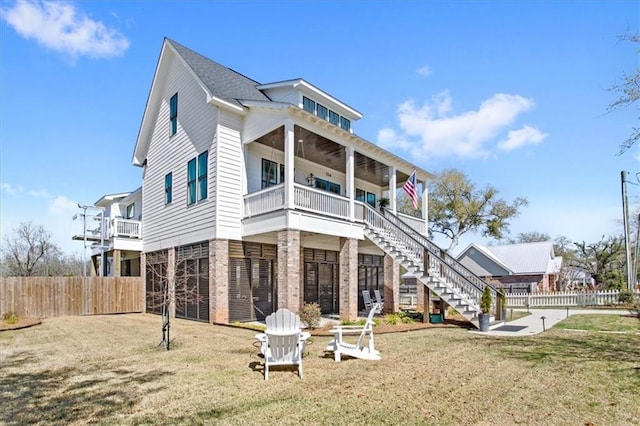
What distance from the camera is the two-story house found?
1348cm

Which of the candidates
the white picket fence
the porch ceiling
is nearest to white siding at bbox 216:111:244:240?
the porch ceiling

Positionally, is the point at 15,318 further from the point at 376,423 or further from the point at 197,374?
the point at 376,423

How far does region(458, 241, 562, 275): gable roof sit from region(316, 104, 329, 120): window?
23626 millimetres

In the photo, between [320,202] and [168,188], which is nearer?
[320,202]

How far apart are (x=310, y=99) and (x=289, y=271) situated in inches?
321

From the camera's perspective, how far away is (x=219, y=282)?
13.7 meters

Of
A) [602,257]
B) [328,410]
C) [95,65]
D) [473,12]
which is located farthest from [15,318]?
[602,257]

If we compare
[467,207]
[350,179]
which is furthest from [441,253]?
[467,207]

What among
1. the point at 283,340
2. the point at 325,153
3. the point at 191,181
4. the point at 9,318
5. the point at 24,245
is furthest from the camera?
the point at 24,245

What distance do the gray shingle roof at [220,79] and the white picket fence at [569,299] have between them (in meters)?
19.5

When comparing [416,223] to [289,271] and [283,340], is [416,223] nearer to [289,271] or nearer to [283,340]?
[289,271]

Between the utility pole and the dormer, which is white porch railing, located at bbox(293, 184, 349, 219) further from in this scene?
the utility pole

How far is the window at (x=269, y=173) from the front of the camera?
15.7 metres

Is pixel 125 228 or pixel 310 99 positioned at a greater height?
pixel 310 99
